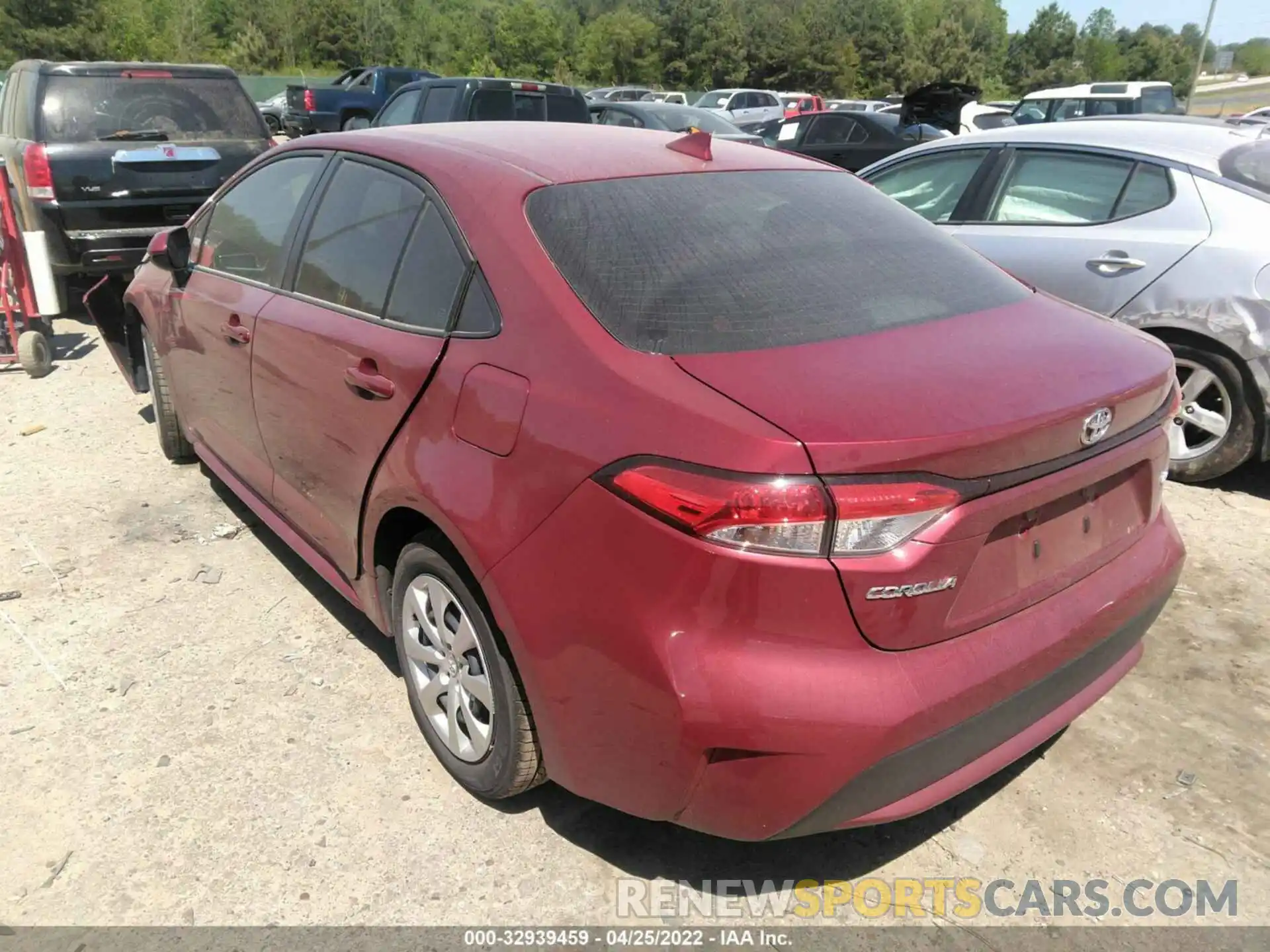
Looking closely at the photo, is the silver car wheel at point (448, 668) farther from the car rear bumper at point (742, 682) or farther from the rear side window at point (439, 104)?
the rear side window at point (439, 104)

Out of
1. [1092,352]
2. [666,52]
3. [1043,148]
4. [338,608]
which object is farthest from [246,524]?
[666,52]

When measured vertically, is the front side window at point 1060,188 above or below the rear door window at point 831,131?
above

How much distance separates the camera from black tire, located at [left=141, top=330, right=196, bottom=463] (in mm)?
4703

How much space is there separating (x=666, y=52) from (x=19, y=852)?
6796 cm

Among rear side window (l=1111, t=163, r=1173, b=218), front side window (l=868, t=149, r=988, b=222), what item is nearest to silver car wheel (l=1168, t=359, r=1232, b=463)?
rear side window (l=1111, t=163, r=1173, b=218)

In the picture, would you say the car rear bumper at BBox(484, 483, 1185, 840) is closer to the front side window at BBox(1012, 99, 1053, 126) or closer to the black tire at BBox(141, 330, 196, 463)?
the black tire at BBox(141, 330, 196, 463)

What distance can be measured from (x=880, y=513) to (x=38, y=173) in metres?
7.07

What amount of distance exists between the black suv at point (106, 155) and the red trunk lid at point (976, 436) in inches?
255

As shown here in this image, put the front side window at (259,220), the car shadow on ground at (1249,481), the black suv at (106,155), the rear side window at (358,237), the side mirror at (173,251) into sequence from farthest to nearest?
the black suv at (106,155)
the car shadow on ground at (1249,481)
the side mirror at (173,251)
the front side window at (259,220)
the rear side window at (358,237)

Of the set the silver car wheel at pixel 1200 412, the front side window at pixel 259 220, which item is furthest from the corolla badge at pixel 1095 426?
the silver car wheel at pixel 1200 412

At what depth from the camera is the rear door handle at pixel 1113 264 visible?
4.62 metres

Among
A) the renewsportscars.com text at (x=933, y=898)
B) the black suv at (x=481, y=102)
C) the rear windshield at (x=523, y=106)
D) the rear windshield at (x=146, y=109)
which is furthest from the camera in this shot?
the rear windshield at (x=523, y=106)

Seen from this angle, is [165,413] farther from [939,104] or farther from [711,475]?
[939,104]

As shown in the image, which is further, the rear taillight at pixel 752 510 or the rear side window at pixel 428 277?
the rear side window at pixel 428 277
